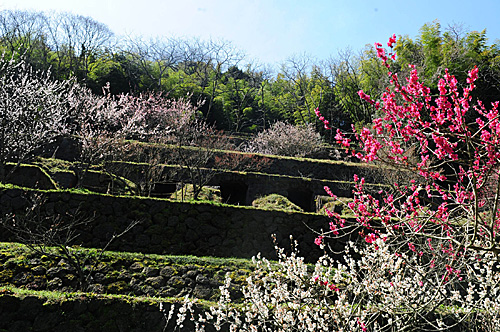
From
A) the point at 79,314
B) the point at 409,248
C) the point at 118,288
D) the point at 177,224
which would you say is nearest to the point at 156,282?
the point at 118,288

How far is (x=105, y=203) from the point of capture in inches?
305

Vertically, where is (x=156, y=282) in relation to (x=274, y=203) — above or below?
below

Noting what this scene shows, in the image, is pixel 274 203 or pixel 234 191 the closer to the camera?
pixel 274 203

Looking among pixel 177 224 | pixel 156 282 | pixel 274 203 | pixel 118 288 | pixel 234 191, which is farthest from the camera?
pixel 234 191

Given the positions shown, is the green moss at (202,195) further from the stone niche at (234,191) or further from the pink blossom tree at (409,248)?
the pink blossom tree at (409,248)

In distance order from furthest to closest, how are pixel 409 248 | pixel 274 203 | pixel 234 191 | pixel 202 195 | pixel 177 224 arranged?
pixel 234 191 → pixel 274 203 → pixel 202 195 → pixel 177 224 → pixel 409 248

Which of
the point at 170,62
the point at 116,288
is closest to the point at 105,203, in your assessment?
the point at 116,288

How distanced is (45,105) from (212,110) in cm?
1859

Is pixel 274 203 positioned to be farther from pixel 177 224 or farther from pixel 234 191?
pixel 177 224

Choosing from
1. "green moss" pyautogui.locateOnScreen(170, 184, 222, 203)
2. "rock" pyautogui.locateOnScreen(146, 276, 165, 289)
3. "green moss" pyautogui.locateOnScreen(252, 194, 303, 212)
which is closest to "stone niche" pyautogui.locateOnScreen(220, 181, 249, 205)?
"green moss" pyautogui.locateOnScreen(252, 194, 303, 212)

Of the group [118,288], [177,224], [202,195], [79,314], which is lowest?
[118,288]

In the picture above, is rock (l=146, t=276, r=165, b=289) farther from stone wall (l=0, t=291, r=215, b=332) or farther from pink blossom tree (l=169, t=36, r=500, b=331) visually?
pink blossom tree (l=169, t=36, r=500, b=331)

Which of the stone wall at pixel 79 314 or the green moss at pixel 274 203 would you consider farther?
the green moss at pixel 274 203

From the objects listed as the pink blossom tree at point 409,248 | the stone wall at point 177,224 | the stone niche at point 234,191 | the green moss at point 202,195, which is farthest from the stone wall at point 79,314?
the stone niche at point 234,191
